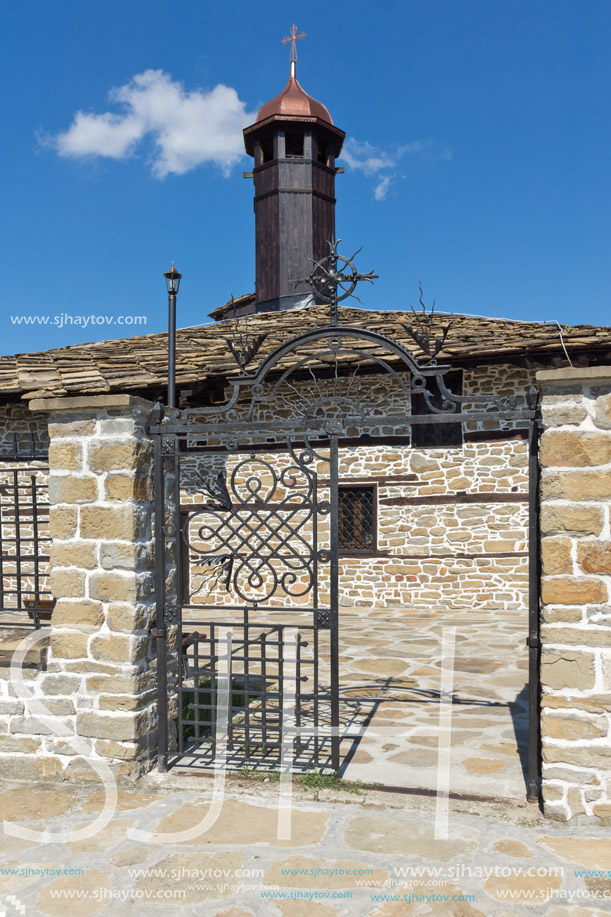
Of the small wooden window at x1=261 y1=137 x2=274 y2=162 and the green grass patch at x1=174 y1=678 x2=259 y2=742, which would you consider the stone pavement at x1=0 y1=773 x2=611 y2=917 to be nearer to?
the green grass patch at x1=174 y1=678 x2=259 y2=742

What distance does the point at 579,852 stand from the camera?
3.28 meters

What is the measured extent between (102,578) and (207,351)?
719 centimetres

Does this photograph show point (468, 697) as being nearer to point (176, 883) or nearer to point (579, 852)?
point (579, 852)

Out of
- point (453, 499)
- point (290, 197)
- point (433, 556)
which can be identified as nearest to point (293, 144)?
point (290, 197)

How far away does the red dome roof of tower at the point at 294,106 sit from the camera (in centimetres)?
1377

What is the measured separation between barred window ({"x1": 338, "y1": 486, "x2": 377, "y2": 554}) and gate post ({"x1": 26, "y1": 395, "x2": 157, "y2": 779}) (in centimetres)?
691

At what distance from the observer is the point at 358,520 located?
11055 mm

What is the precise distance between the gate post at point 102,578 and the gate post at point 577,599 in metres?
2.26

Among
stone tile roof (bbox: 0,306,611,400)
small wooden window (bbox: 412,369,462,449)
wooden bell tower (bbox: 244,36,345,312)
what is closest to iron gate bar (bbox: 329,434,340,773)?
stone tile roof (bbox: 0,306,611,400)

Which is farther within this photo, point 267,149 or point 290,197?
point 267,149

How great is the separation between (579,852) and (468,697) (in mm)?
2658

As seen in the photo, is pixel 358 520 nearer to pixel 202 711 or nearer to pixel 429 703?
pixel 429 703

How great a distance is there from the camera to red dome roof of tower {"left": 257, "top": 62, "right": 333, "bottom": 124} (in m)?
13.8

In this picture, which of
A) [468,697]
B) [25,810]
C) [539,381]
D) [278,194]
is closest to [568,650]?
[539,381]
